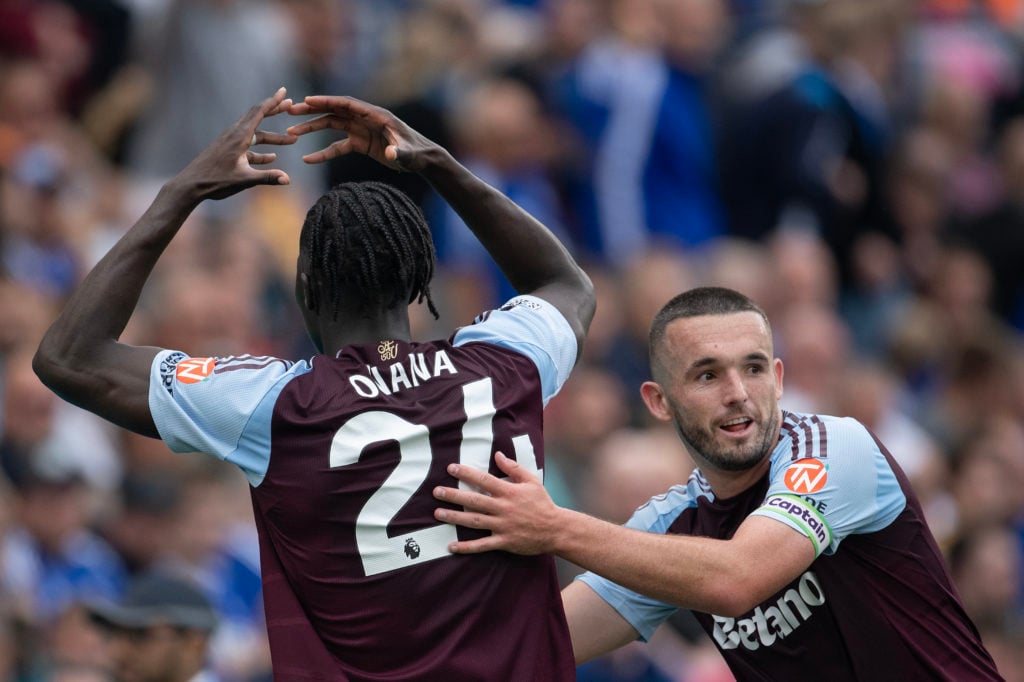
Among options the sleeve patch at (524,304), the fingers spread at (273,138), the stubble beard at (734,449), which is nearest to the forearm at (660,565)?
the stubble beard at (734,449)

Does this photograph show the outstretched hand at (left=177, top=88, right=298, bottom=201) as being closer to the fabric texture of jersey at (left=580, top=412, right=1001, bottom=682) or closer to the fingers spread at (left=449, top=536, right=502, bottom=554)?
the fingers spread at (left=449, top=536, right=502, bottom=554)

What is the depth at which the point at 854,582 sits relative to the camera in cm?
533

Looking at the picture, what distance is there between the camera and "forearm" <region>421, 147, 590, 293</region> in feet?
17.6

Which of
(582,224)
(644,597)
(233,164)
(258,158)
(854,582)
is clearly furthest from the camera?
(582,224)

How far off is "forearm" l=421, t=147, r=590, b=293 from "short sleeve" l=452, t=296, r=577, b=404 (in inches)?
7.9

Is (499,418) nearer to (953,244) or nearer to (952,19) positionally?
(953,244)

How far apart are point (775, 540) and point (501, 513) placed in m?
0.88

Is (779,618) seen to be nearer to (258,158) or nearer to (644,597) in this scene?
(644,597)

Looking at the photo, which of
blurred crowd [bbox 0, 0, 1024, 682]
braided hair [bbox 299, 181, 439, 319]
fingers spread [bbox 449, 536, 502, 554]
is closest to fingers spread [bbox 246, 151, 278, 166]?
braided hair [bbox 299, 181, 439, 319]

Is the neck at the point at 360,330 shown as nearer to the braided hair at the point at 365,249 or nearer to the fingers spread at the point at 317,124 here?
the braided hair at the point at 365,249

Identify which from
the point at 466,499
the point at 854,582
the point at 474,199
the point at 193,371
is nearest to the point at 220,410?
the point at 193,371

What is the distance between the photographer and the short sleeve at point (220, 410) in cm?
479

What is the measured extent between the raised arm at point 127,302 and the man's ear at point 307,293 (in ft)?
0.97

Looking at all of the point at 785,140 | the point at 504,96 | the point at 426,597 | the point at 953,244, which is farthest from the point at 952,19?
the point at 426,597
